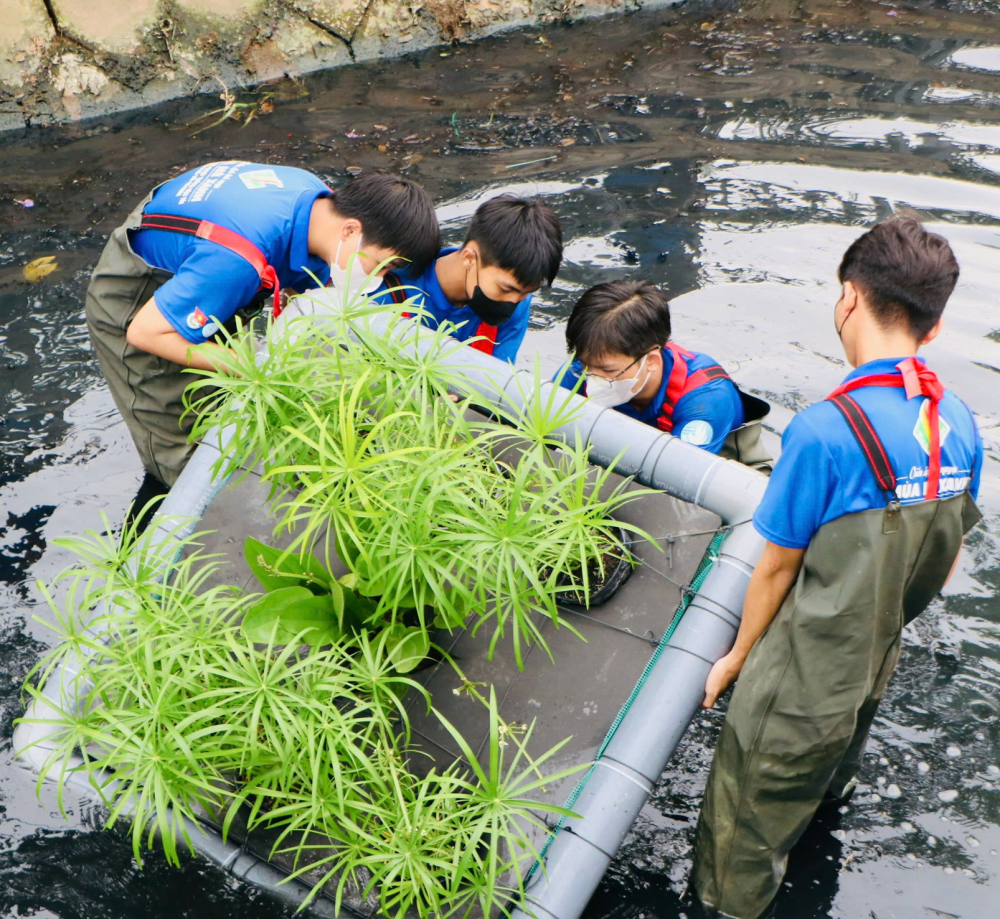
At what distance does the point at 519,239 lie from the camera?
10.4ft

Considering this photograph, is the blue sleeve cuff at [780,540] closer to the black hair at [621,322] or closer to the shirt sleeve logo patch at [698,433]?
the shirt sleeve logo patch at [698,433]

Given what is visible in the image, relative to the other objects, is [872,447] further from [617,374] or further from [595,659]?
[617,374]

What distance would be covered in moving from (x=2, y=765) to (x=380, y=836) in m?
1.70

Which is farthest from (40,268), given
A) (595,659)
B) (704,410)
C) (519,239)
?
(595,659)

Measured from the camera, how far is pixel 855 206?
220 inches

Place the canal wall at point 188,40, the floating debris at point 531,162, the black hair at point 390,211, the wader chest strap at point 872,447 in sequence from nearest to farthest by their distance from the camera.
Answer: the wader chest strap at point 872,447 < the black hair at point 390,211 < the floating debris at point 531,162 < the canal wall at point 188,40

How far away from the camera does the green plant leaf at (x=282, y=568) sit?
2316 mm

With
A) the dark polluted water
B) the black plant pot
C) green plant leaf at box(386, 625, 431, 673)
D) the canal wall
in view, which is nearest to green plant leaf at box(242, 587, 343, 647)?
green plant leaf at box(386, 625, 431, 673)

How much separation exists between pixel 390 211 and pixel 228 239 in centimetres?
53

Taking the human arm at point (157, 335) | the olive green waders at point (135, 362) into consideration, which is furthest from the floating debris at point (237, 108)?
the human arm at point (157, 335)

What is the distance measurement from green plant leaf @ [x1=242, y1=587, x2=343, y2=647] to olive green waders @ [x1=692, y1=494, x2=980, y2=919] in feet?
3.56

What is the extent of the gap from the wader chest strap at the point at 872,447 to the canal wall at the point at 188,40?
20.5ft

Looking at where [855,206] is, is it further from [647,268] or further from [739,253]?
[647,268]

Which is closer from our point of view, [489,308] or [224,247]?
[224,247]
